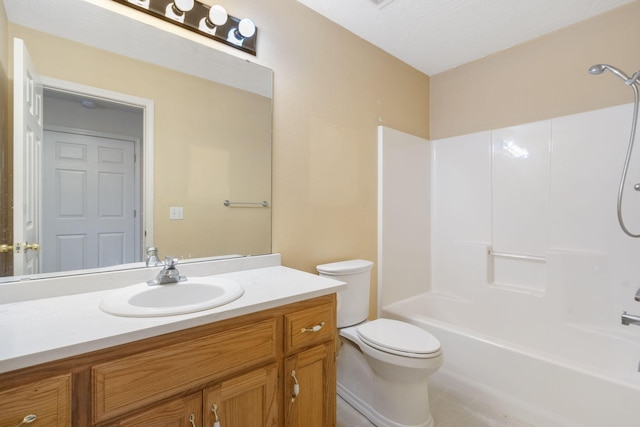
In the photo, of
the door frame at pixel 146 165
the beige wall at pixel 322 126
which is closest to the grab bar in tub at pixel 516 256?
the beige wall at pixel 322 126

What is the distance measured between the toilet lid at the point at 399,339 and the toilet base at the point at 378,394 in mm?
197

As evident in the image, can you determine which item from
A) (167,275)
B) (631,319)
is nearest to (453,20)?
(631,319)

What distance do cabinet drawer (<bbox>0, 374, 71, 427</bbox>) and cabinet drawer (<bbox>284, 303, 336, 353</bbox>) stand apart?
24.6 inches

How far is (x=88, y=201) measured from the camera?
1145mm

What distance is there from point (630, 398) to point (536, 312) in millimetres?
808

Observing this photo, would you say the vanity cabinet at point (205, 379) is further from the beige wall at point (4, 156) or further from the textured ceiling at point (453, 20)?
the textured ceiling at point (453, 20)

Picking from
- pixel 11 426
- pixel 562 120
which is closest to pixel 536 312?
pixel 562 120

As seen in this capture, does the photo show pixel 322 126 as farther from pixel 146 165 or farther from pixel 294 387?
pixel 294 387

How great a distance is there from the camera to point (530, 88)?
2199 mm

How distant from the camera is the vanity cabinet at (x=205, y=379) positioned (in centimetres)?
69

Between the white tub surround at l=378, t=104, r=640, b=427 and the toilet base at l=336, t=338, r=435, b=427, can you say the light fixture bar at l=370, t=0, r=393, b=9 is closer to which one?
the white tub surround at l=378, t=104, r=640, b=427

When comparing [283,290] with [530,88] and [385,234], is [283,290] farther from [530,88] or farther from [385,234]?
[530,88]

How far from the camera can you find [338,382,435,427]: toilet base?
157cm

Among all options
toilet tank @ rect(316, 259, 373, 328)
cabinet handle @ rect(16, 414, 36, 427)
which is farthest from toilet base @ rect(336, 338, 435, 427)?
cabinet handle @ rect(16, 414, 36, 427)
